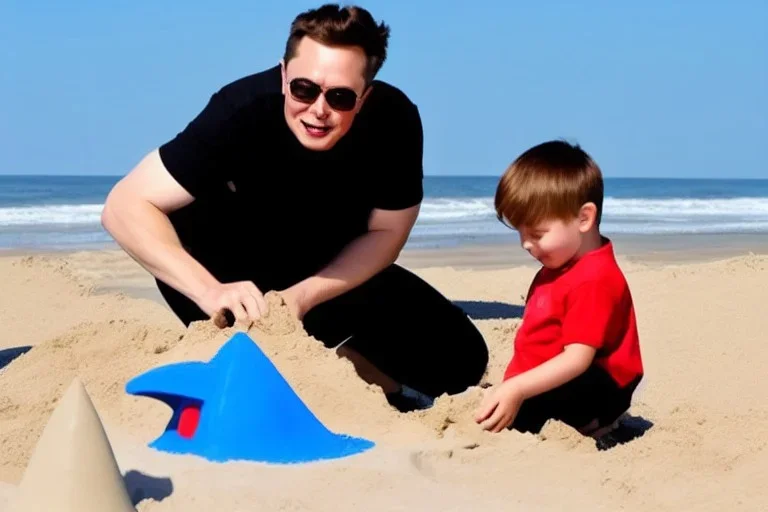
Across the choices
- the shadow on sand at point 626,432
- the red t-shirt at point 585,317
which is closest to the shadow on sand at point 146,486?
the red t-shirt at point 585,317

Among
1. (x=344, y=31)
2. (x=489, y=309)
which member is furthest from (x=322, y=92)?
(x=489, y=309)

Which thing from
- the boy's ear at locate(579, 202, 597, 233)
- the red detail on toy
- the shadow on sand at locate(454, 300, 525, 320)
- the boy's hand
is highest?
the boy's ear at locate(579, 202, 597, 233)

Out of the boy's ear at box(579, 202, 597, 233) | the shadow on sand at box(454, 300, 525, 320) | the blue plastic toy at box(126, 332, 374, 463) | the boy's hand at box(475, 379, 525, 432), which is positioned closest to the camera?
the blue plastic toy at box(126, 332, 374, 463)

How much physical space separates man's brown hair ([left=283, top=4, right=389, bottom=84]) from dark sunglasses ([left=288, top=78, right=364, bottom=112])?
0.36 feet

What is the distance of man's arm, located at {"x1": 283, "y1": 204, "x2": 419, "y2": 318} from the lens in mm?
3359

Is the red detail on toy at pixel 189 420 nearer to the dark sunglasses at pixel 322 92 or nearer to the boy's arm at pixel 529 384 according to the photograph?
the boy's arm at pixel 529 384

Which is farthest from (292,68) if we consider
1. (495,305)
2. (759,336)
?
(495,305)

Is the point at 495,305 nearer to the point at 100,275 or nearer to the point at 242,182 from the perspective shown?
the point at 242,182

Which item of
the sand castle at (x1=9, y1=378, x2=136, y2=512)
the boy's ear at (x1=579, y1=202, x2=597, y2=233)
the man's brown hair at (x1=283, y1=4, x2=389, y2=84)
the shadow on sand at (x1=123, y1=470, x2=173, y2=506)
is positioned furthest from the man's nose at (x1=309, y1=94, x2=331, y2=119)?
the sand castle at (x1=9, y1=378, x2=136, y2=512)

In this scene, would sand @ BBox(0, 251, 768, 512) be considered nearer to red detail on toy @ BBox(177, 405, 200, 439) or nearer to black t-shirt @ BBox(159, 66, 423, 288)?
red detail on toy @ BBox(177, 405, 200, 439)

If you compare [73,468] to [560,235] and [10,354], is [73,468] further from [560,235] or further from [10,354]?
[10,354]

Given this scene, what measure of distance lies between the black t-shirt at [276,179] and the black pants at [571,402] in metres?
0.87

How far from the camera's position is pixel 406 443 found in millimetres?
2547

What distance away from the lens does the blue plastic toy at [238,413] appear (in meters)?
2.34
